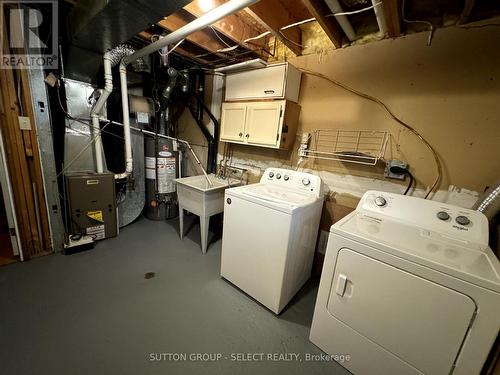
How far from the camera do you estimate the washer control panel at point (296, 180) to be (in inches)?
72.6

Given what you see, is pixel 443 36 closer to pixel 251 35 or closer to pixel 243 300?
pixel 251 35

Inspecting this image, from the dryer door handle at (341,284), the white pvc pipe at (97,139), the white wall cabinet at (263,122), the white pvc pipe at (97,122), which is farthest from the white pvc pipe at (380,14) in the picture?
the white pvc pipe at (97,139)

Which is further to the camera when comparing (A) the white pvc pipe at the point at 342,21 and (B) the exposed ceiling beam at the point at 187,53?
(B) the exposed ceiling beam at the point at 187,53

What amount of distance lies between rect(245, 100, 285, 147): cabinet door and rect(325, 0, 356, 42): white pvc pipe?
714 millimetres

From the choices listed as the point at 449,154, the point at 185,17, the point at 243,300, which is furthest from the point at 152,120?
the point at 449,154

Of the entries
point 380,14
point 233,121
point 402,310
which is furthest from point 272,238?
point 380,14

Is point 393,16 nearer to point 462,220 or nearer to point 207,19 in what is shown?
point 207,19

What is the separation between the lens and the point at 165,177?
2.97 meters

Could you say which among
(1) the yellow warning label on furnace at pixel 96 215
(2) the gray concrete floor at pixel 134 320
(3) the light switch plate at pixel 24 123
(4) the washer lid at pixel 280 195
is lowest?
(2) the gray concrete floor at pixel 134 320

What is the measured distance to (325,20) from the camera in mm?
1566

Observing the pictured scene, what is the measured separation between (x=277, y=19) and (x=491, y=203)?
2.06 meters

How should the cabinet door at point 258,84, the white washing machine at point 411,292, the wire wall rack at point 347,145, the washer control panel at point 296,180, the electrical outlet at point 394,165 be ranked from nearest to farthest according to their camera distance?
the white washing machine at point 411,292
the electrical outlet at point 394,165
the wire wall rack at point 347,145
the washer control panel at point 296,180
the cabinet door at point 258,84

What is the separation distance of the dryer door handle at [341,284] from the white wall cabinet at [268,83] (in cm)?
161

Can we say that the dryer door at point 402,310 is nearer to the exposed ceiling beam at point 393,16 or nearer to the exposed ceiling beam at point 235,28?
the exposed ceiling beam at point 393,16
